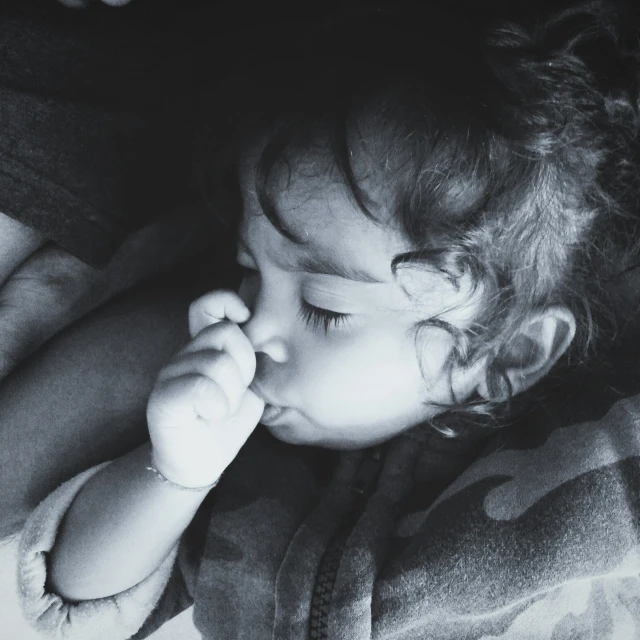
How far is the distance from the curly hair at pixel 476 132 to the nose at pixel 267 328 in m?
0.08

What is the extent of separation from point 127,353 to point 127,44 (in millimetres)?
314

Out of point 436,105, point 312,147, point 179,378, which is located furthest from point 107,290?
point 436,105

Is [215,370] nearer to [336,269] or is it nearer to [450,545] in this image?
[336,269]

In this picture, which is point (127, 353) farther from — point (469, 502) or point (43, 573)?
point (469, 502)

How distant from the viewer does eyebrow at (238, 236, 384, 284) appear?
62 centimetres

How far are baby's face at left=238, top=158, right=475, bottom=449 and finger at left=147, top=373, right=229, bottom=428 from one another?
0.25 feet

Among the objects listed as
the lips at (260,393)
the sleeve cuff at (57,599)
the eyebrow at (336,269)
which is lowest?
the sleeve cuff at (57,599)

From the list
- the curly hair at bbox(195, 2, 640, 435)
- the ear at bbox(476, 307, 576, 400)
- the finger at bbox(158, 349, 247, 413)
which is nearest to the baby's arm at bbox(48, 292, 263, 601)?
the finger at bbox(158, 349, 247, 413)

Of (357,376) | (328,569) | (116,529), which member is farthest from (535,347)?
(116,529)

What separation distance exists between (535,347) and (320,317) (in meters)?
0.22

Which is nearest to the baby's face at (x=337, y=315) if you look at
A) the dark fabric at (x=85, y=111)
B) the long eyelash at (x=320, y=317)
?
the long eyelash at (x=320, y=317)

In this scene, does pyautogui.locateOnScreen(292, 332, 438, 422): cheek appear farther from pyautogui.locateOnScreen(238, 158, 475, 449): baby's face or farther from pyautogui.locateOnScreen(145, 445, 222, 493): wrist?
pyautogui.locateOnScreen(145, 445, 222, 493): wrist

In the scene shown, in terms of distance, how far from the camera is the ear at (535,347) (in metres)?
0.69

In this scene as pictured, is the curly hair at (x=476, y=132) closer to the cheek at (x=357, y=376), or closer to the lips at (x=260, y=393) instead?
the cheek at (x=357, y=376)
